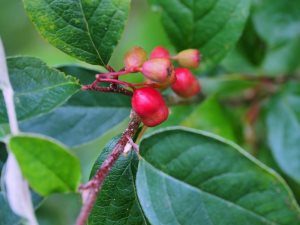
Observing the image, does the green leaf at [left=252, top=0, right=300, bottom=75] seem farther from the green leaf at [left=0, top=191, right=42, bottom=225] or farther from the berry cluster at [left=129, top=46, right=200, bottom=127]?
the green leaf at [left=0, top=191, right=42, bottom=225]

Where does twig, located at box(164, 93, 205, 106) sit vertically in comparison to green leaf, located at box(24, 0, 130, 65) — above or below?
below

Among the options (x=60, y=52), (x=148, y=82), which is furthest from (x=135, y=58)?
(x=60, y=52)

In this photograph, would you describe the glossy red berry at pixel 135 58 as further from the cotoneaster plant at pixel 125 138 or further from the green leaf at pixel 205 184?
the green leaf at pixel 205 184

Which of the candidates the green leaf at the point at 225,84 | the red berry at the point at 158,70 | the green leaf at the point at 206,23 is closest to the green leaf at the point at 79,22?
the red berry at the point at 158,70

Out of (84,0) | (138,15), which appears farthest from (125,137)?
(138,15)

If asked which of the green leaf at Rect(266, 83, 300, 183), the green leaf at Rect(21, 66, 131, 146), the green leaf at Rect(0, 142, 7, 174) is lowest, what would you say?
the green leaf at Rect(266, 83, 300, 183)

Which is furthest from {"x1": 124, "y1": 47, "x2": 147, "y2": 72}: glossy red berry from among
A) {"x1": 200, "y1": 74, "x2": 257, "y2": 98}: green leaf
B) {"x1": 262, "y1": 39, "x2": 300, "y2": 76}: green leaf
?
{"x1": 262, "y1": 39, "x2": 300, "y2": 76}: green leaf

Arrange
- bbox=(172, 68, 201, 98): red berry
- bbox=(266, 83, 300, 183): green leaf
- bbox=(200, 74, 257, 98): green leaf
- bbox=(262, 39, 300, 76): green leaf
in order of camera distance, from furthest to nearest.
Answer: bbox=(262, 39, 300, 76): green leaf < bbox=(200, 74, 257, 98): green leaf < bbox=(266, 83, 300, 183): green leaf < bbox=(172, 68, 201, 98): red berry
